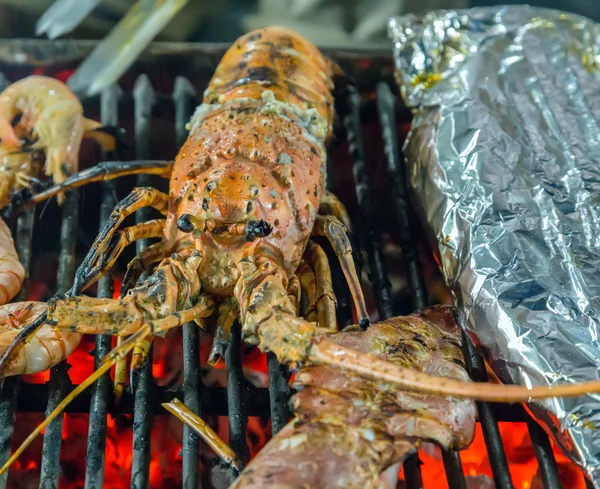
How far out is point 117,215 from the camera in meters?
1.95

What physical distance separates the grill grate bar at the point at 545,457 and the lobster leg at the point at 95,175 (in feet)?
5.48

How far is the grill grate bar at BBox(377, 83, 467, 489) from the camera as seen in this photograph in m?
1.73

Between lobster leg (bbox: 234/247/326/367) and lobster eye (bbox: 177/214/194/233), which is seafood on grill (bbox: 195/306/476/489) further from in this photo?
lobster eye (bbox: 177/214/194/233)

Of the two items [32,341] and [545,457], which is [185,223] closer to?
[32,341]

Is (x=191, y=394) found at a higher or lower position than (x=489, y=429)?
higher

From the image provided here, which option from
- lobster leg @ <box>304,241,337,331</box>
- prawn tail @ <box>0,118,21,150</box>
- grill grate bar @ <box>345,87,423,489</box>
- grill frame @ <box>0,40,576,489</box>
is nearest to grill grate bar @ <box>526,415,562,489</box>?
grill frame @ <box>0,40,576,489</box>

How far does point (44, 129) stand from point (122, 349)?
4.81 feet

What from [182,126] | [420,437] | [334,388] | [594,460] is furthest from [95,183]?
[594,460]

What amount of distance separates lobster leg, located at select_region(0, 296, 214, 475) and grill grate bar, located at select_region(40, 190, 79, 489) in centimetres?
13

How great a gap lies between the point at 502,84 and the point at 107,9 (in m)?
2.21

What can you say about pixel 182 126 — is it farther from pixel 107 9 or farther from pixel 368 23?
pixel 368 23

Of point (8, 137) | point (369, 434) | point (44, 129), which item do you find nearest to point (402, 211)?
point (369, 434)

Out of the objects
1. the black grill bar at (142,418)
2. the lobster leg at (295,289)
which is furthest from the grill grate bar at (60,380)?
the lobster leg at (295,289)

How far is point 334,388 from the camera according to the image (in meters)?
1.56
